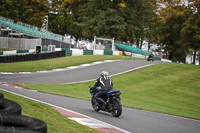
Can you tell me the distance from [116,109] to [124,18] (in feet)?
184

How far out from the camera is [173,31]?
221 feet

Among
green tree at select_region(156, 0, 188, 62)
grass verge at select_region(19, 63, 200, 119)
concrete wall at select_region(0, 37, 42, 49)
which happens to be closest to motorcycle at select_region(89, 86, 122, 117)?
grass verge at select_region(19, 63, 200, 119)

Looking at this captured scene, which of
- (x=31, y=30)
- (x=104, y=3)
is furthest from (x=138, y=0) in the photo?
(x=31, y=30)

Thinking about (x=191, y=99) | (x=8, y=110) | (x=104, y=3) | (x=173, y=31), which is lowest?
(x=191, y=99)

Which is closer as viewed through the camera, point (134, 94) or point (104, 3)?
point (134, 94)

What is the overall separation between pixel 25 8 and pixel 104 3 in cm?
1646

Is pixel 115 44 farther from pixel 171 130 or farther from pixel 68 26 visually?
pixel 171 130

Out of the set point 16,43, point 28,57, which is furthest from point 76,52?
point 28,57

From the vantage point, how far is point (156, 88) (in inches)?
921

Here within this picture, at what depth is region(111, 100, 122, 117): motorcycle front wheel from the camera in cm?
1107

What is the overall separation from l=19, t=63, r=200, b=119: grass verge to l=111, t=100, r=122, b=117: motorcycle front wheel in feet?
16.2

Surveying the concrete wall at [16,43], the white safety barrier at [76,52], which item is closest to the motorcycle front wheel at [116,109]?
the white safety barrier at [76,52]

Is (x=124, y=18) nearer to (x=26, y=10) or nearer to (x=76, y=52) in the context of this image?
(x=26, y=10)

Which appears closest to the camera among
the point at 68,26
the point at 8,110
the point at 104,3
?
the point at 8,110
